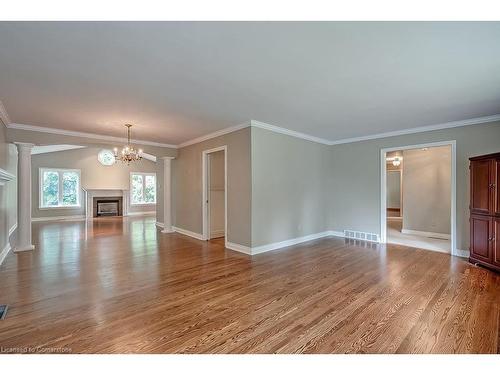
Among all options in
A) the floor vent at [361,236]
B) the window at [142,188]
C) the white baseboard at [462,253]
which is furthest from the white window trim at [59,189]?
the white baseboard at [462,253]

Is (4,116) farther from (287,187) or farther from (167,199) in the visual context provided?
(287,187)

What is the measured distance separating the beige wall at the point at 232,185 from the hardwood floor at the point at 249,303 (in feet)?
1.98

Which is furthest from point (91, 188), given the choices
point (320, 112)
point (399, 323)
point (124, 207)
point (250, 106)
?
point (399, 323)

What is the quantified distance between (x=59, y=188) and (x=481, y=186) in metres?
12.8

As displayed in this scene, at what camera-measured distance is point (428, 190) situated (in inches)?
244

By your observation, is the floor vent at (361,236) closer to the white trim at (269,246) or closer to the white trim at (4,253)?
the white trim at (269,246)

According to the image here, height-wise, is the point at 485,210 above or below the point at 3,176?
below

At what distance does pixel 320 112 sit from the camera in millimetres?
3973

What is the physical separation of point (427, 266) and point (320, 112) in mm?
2897

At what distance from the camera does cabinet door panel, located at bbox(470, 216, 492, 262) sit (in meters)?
3.64

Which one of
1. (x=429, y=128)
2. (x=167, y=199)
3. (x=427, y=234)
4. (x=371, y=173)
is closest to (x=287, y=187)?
(x=371, y=173)

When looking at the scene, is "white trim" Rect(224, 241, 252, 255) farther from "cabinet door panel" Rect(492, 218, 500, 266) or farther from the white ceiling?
"cabinet door panel" Rect(492, 218, 500, 266)

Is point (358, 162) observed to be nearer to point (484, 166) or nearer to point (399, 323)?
point (484, 166)

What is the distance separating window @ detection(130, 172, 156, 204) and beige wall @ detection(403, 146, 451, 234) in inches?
418
